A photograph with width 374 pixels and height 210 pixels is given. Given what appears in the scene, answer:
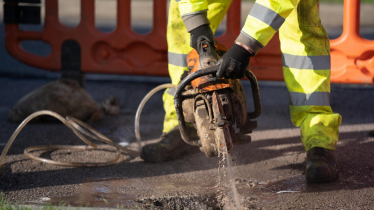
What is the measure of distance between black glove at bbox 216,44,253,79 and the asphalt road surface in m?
0.70

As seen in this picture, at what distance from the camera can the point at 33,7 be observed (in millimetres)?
4164

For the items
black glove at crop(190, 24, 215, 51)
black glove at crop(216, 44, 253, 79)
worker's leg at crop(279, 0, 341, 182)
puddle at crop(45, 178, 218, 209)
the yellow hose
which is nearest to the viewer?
black glove at crop(216, 44, 253, 79)

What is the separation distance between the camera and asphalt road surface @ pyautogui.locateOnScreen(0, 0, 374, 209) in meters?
2.29

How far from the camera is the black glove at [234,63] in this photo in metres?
2.13

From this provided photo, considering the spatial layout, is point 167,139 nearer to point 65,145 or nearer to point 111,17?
point 65,145

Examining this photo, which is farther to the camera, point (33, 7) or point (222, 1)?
point (33, 7)

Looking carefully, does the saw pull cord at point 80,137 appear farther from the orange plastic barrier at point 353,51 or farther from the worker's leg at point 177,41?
the orange plastic barrier at point 353,51

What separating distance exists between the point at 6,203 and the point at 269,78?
100.0 inches

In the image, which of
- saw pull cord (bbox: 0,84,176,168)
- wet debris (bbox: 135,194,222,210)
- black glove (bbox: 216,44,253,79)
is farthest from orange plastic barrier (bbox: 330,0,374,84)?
wet debris (bbox: 135,194,222,210)

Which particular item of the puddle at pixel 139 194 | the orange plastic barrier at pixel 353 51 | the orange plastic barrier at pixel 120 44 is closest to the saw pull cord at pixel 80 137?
the puddle at pixel 139 194

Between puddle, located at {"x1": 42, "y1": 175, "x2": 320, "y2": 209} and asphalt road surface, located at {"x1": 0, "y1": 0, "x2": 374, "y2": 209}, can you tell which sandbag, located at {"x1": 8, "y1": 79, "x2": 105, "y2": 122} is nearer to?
asphalt road surface, located at {"x1": 0, "y1": 0, "x2": 374, "y2": 209}

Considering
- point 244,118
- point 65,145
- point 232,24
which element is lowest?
point 65,145

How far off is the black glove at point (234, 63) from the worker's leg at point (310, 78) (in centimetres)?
67

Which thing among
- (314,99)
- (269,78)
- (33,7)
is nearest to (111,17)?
(33,7)
